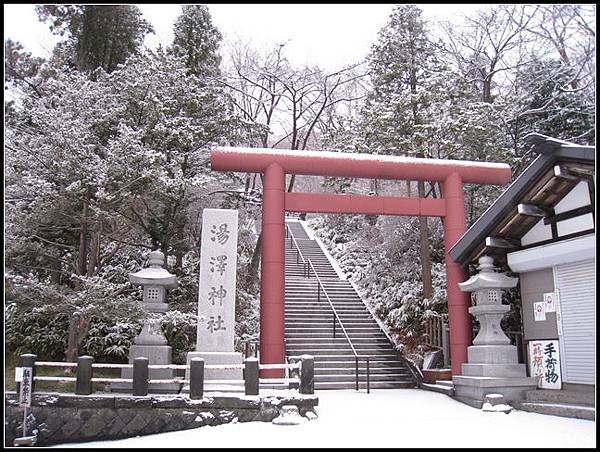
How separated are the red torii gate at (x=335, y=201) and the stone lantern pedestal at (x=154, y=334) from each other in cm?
238

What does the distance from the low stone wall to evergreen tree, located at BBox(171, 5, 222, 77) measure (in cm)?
1271

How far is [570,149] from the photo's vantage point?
938 cm

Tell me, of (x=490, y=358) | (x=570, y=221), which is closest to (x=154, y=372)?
(x=490, y=358)

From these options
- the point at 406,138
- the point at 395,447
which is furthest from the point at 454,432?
the point at 406,138

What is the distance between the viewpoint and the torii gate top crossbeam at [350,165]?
41.1 feet

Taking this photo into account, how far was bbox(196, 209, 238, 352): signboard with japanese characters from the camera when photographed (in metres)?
11.0

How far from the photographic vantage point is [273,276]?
12273mm

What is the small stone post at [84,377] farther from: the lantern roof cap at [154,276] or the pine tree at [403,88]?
the pine tree at [403,88]

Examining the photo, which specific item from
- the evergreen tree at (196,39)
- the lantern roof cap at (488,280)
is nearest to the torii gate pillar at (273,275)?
the lantern roof cap at (488,280)

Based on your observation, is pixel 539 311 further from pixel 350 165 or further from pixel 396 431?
pixel 350 165

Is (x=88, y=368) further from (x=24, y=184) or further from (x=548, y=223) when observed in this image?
(x=548, y=223)

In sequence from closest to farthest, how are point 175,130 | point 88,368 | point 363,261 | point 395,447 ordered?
point 395,447 < point 88,368 < point 175,130 < point 363,261

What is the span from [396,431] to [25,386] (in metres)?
6.39

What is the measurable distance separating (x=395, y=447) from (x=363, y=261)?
627 inches
